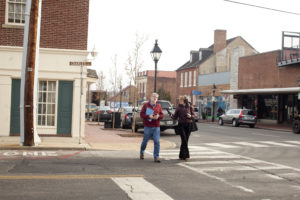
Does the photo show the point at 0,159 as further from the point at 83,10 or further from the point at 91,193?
the point at 83,10

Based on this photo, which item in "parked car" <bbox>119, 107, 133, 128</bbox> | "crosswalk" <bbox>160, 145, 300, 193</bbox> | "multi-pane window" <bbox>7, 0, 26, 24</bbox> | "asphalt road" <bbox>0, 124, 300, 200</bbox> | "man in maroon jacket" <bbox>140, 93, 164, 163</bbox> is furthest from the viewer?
"parked car" <bbox>119, 107, 133, 128</bbox>

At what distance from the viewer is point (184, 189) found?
265 inches

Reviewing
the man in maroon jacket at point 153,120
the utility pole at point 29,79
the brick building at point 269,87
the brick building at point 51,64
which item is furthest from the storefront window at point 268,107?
the man in maroon jacket at point 153,120

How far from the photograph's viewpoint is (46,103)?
1573cm

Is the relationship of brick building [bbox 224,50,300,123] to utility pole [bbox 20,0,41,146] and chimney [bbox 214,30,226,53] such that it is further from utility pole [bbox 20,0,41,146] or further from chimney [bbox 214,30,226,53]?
utility pole [bbox 20,0,41,146]

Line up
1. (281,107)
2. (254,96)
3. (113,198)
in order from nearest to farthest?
1. (113,198)
2. (281,107)
3. (254,96)

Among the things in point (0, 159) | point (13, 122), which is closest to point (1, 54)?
point (13, 122)

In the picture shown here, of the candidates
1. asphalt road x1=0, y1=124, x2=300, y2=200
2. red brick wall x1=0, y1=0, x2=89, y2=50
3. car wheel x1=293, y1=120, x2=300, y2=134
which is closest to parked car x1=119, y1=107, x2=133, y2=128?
red brick wall x1=0, y1=0, x2=89, y2=50

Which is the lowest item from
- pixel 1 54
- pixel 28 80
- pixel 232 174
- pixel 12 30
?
pixel 232 174

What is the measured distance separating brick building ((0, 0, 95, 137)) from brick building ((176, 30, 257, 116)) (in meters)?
30.6

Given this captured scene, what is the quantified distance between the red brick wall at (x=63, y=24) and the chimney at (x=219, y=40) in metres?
39.6

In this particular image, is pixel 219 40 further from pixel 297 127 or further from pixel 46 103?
pixel 46 103

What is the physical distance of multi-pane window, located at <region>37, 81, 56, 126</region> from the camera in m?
15.7

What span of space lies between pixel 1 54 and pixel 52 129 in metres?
3.43
